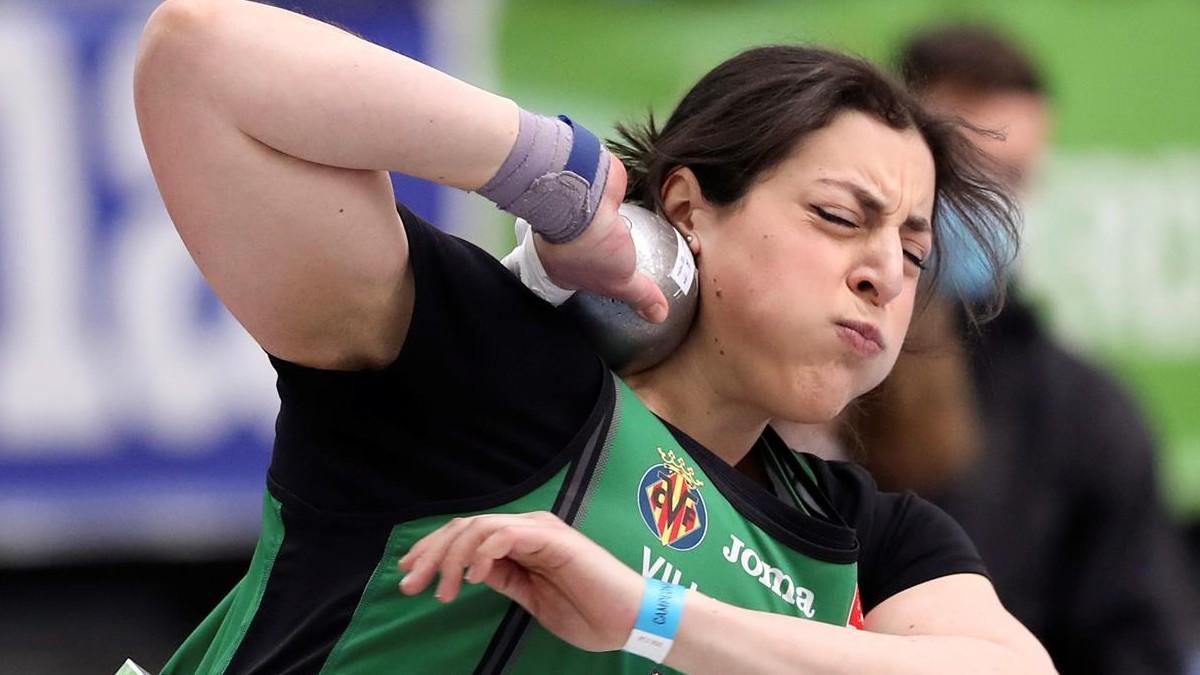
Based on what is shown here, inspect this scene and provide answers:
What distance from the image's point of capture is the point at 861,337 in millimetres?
1918

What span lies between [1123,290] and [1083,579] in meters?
1.54

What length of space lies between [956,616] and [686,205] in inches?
19.6

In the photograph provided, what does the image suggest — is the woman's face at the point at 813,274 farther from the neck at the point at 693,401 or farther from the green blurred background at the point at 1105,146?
the green blurred background at the point at 1105,146

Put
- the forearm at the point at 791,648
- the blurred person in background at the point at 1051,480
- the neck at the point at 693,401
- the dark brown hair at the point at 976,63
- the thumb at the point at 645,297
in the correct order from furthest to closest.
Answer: the dark brown hair at the point at 976,63
the blurred person in background at the point at 1051,480
the neck at the point at 693,401
the thumb at the point at 645,297
the forearm at the point at 791,648

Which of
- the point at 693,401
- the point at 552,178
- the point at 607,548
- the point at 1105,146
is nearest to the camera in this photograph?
the point at 552,178

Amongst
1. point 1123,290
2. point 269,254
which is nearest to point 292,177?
point 269,254

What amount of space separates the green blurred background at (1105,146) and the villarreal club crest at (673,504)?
3.01 m

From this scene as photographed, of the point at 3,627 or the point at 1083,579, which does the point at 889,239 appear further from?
the point at 3,627

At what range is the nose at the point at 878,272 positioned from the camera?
1.91 meters

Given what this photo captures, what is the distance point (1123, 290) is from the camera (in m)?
5.17

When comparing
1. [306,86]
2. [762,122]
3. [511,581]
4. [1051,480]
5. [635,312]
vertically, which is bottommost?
[1051,480]

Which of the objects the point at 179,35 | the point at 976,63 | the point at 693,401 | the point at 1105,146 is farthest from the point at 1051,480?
the point at 179,35

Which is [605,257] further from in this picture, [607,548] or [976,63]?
[976,63]

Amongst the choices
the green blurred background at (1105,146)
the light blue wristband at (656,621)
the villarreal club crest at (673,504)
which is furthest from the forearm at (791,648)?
the green blurred background at (1105,146)
